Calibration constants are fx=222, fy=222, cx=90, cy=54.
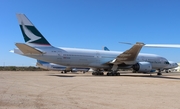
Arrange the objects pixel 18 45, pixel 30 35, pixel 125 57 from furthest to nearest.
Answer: pixel 125 57 < pixel 30 35 < pixel 18 45

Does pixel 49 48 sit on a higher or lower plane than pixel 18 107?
higher

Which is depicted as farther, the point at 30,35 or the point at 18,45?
the point at 30,35

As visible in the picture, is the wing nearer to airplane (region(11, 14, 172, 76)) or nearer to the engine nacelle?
airplane (region(11, 14, 172, 76))

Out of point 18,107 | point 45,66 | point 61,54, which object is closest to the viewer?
point 18,107

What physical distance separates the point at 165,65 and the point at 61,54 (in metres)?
18.1

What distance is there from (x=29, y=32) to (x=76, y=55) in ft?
21.0

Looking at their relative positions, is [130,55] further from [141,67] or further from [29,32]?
[29,32]

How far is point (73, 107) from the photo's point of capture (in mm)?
6844

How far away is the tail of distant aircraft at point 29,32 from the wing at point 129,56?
989 centimetres

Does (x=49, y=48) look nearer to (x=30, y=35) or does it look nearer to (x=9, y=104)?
(x=30, y=35)

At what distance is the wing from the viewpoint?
27581 mm

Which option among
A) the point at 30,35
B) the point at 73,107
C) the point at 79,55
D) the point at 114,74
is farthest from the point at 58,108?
the point at 114,74

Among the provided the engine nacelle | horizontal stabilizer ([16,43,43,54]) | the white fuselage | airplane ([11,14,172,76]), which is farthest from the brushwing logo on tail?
the engine nacelle

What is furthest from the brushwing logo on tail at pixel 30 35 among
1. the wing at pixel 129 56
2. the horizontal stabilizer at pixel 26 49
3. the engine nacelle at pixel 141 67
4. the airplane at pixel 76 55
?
the engine nacelle at pixel 141 67
